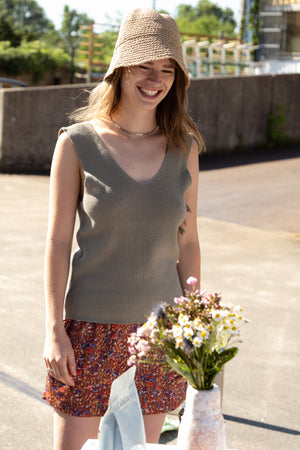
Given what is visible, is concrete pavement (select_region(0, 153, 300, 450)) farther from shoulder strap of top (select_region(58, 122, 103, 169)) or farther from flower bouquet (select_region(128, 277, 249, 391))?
flower bouquet (select_region(128, 277, 249, 391))

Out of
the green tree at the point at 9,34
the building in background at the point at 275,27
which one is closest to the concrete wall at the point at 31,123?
the building in background at the point at 275,27

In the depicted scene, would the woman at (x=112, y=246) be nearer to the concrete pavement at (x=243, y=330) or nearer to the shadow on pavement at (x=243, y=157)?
the concrete pavement at (x=243, y=330)

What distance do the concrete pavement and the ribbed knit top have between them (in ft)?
5.43

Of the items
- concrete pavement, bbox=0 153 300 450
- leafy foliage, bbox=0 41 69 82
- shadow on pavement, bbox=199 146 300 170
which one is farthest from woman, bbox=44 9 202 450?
leafy foliage, bbox=0 41 69 82

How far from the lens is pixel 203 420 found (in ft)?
5.32

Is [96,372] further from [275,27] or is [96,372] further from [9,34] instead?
[9,34]

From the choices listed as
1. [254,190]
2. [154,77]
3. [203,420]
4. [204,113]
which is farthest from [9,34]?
[203,420]

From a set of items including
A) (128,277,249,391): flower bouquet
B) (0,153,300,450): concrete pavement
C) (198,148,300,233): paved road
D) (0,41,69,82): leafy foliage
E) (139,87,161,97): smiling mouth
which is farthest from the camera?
(0,41,69,82): leafy foliage

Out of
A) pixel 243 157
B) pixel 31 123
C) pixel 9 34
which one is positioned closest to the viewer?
pixel 31 123

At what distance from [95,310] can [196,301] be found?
53 cm

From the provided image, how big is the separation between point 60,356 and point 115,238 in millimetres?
351

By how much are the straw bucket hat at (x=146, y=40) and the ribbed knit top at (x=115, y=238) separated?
0.79 feet

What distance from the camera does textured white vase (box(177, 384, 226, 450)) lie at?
5.32 feet

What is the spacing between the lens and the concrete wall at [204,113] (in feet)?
36.6
